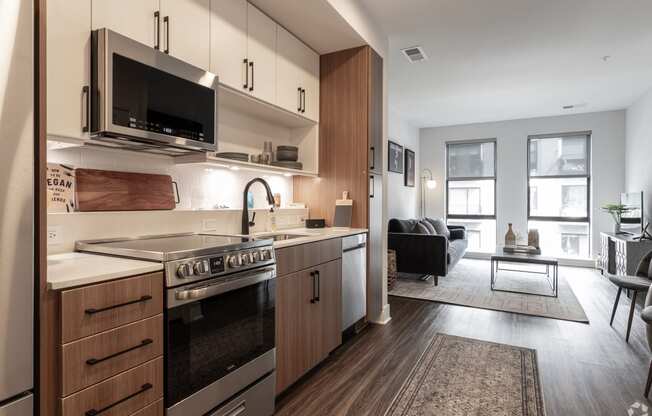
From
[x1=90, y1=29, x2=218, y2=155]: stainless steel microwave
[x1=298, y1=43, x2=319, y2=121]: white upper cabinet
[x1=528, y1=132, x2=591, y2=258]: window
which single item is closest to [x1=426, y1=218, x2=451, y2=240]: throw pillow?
[x1=528, y1=132, x2=591, y2=258]: window

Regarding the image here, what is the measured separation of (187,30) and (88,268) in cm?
134

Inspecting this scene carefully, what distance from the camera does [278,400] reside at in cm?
212

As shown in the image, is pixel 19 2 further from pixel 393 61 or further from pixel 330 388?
pixel 393 61

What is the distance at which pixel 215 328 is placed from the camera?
161 cm

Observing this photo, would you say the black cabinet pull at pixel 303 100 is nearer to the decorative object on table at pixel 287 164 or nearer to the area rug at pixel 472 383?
the decorative object on table at pixel 287 164

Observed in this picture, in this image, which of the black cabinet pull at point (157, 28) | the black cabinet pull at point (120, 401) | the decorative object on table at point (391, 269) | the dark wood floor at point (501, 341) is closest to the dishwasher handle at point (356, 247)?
the dark wood floor at point (501, 341)

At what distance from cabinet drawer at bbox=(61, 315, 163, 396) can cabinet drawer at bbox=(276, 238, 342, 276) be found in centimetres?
82

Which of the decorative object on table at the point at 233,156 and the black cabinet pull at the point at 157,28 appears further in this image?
the decorative object on table at the point at 233,156

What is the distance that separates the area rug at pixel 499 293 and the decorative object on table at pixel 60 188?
3.68 metres

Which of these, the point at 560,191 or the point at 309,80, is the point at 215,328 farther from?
the point at 560,191

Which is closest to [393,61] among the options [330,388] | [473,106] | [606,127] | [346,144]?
[346,144]

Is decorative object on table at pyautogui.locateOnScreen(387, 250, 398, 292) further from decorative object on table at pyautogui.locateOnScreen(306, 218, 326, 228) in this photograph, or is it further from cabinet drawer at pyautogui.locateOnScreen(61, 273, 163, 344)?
cabinet drawer at pyautogui.locateOnScreen(61, 273, 163, 344)

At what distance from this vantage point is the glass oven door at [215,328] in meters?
1.43

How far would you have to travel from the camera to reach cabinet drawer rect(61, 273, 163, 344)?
1.11 m
